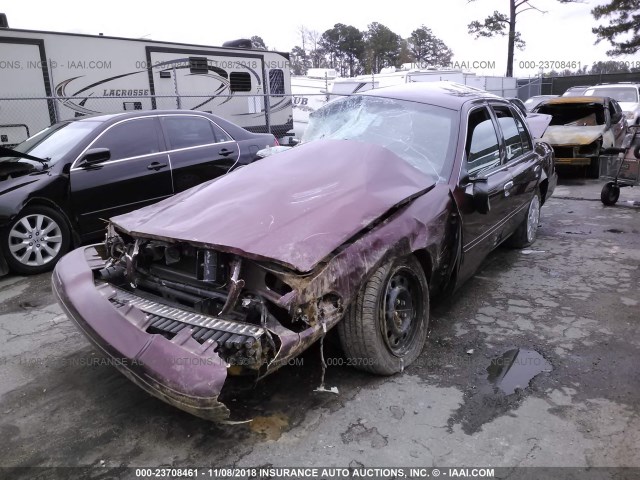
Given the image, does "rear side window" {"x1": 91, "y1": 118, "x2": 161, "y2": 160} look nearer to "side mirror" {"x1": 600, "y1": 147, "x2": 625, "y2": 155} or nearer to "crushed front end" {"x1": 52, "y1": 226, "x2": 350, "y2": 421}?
"crushed front end" {"x1": 52, "y1": 226, "x2": 350, "y2": 421}

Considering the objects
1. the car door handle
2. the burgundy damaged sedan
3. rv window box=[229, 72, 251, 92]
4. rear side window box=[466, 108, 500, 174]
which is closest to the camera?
the burgundy damaged sedan

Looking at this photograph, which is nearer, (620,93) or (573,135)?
(573,135)

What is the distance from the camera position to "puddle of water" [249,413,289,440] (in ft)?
8.75

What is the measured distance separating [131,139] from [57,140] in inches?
34.8

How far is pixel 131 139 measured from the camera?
6.18m

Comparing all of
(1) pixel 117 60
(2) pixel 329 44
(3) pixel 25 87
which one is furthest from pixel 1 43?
(2) pixel 329 44

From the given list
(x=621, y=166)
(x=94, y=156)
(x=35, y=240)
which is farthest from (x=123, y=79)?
(x=621, y=166)

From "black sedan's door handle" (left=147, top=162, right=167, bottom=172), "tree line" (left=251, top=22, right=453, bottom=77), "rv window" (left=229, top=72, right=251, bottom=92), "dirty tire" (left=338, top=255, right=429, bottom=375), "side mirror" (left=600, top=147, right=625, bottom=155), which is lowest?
"dirty tire" (left=338, top=255, right=429, bottom=375)

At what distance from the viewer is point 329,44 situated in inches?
1980

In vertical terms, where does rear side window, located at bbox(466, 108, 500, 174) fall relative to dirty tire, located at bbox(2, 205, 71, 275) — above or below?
above

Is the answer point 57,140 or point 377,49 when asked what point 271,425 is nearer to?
point 57,140

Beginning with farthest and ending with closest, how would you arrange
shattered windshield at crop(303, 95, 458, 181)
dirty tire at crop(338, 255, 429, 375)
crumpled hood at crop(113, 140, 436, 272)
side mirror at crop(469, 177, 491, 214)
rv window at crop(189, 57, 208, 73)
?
rv window at crop(189, 57, 208, 73)
shattered windshield at crop(303, 95, 458, 181)
side mirror at crop(469, 177, 491, 214)
dirty tire at crop(338, 255, 429, 375)
crumpled hood at crop(113, 140, 436, 272)

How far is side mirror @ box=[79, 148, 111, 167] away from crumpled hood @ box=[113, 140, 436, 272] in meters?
2.62

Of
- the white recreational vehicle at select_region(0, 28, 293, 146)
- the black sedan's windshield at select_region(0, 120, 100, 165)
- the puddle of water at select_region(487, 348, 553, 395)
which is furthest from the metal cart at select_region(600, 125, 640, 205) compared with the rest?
the white recreational vehicle at select_region(0, 28, 293, 146)
